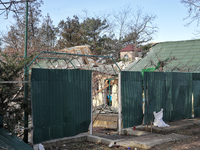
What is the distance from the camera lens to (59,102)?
285 inches

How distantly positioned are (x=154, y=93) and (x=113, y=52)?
3298 centimetres

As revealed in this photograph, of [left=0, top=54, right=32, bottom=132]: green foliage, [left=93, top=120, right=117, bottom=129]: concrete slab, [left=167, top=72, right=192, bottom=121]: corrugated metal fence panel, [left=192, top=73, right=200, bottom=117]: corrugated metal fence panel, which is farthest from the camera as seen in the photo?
[left=192, top=73, right=200, bottom=117]: corrugated metal fence panel

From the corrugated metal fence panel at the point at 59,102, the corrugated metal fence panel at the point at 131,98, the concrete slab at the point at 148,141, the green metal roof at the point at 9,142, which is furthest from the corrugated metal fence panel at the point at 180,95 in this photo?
the green metal roof at the point at 9,142

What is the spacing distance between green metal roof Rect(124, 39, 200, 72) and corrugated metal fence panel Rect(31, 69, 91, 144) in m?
12.0

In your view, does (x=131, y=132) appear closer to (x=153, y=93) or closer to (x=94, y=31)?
(x=153, y=93)

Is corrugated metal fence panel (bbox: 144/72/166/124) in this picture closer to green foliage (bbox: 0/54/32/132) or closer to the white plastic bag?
the white plastic bag

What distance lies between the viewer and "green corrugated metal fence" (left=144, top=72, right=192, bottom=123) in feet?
33.3

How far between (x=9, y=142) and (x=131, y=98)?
204 inches

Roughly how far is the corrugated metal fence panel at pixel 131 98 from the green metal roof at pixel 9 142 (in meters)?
4.43

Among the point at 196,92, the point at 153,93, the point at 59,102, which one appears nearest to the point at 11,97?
the point at 59,102

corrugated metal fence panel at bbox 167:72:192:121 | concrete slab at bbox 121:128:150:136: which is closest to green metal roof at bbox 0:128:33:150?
concrete slab at bbox 121:128:150:136

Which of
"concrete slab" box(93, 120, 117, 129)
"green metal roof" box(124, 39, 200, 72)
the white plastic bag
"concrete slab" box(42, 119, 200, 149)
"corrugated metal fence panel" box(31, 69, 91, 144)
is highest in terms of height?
"green metal roof" box(124, 39, 200, 72)

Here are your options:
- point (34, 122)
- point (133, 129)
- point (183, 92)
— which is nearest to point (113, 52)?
point (183, 92)

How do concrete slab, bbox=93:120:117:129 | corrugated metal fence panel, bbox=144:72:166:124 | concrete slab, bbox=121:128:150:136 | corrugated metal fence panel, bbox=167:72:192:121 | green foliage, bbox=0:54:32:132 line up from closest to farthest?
green foliage, bbox=0:54:32:132
concrete slab, bbox=121:128:150:136
corrugated metal fence panel, bbox=144:72:166:124
concrete slab, bbox=93:120:117:129
corrugated metal fence panel, bbox=167:72:192:121
